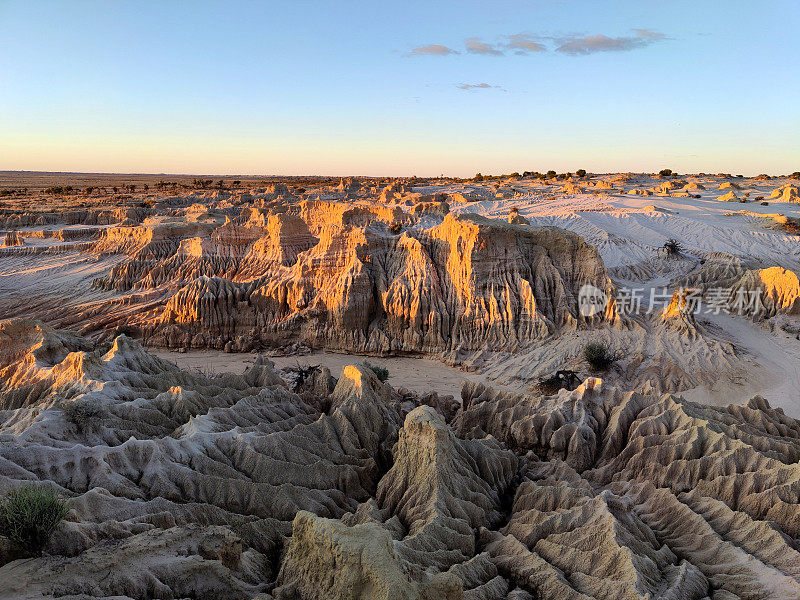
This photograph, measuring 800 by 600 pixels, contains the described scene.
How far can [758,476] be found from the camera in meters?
10.1

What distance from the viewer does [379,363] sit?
23391 mm

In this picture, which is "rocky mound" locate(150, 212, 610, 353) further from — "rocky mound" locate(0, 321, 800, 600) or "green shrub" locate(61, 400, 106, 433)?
"green shrub" locate(61, 400, 106, 433)

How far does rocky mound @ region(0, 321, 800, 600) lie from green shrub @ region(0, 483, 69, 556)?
0.65 feet

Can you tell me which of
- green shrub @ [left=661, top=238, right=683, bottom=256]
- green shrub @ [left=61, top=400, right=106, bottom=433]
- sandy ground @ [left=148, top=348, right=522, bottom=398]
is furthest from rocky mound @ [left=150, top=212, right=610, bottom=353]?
green shrub @ [left=661, top=238, right=683, bottom=256]

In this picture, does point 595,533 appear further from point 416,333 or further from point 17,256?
point 17,256

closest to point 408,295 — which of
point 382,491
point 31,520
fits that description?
point 382,491

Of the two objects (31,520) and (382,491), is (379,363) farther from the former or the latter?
(31,520)

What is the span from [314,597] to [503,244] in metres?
19.2

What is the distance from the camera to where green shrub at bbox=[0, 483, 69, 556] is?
657 cm

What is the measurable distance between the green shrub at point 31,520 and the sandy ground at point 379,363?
1415cm

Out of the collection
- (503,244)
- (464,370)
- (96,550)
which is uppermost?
(503,244)

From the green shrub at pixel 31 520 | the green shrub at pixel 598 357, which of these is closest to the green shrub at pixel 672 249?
the green shrub at pixel 598 357

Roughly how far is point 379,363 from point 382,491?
12606mm

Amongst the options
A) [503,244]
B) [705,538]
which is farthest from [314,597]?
[503,244]
